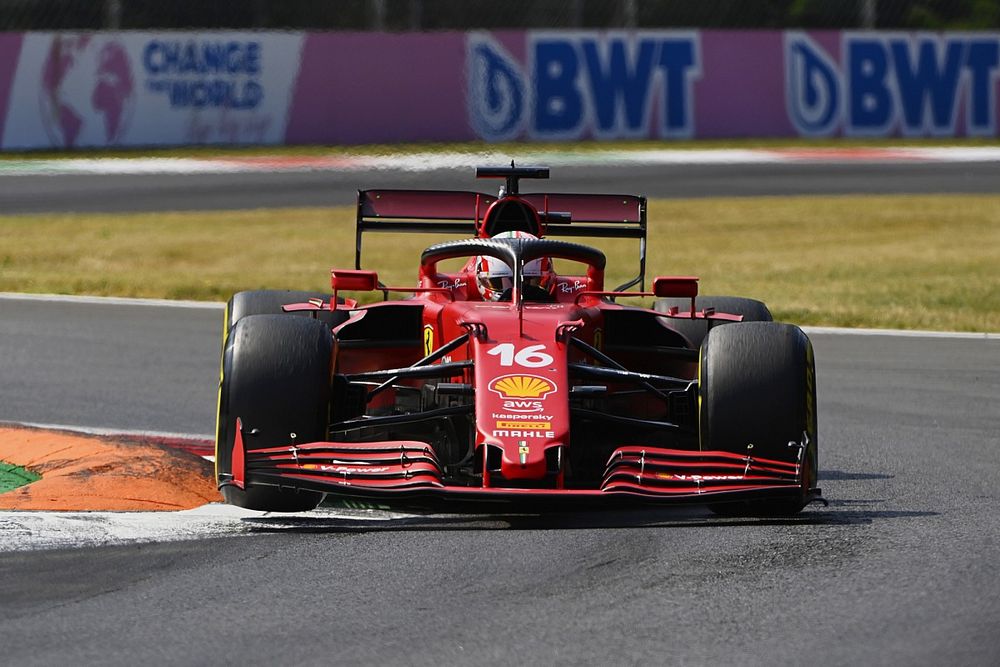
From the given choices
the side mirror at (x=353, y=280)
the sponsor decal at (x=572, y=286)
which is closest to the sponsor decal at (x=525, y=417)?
the side mirror at (x=353, y=280)

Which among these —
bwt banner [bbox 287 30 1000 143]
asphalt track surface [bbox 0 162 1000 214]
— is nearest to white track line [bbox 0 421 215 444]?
asphalt track surface [bbox 0 162 1000 214]

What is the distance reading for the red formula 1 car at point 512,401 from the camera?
268 inches

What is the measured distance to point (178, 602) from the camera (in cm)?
566

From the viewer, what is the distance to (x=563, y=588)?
232 inches

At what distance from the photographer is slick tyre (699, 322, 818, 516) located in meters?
7.17

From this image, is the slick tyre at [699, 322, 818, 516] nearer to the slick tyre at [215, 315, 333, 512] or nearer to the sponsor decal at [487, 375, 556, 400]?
the sponsor decal at [487, 375, 556, 400]

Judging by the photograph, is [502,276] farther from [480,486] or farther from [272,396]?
[272,396]

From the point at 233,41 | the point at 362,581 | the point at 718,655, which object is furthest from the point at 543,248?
the point at 233,41

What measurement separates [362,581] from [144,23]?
74.6 feet

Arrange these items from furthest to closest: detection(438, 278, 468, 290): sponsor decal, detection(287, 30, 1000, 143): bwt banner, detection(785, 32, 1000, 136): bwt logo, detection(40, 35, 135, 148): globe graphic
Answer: detection(785, 32, 1000, 136): bwt logo < detection(287, 30, 1000, 143): bwt banner < detection(40, 35, 135, 148): globe graphic < detection(438, 278, 468, 290): sponsor decal

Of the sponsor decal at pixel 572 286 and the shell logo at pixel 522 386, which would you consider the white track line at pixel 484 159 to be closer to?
the sponsor decal at pixel 572 286

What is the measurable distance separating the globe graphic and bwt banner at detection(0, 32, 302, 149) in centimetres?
2

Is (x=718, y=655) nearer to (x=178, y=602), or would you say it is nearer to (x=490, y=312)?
(x=178, y=602)

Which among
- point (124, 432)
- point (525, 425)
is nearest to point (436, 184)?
point (124, 432)
